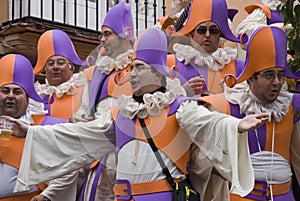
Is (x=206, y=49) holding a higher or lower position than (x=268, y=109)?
higher

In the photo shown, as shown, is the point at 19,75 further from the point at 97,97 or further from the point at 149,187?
the point at 149,187

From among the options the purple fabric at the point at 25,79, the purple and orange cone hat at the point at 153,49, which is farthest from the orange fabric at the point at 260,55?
the purple fabric at the point at 25,79

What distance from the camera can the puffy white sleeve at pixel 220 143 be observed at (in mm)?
7664

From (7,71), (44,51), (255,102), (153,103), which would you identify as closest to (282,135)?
(255,102)

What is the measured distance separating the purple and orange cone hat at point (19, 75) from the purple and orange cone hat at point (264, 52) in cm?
185

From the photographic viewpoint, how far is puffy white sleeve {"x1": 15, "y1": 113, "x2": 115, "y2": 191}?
8.43 metres

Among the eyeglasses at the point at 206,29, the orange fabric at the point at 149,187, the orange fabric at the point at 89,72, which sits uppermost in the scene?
the eyeglasses at the point at 206,29

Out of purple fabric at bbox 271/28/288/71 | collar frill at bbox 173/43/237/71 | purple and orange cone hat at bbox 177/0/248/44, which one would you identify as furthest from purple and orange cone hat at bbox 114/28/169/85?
purple and orange cone hat at bbox 177/0/248/44

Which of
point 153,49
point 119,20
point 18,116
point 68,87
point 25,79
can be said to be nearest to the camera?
point 153,49

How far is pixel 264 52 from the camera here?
8383 mm

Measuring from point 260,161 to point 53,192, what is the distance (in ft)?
6.12

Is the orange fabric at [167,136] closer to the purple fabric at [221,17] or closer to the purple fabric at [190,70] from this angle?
the purple fabric at [190,70]

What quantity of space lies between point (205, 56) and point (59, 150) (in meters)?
1.44

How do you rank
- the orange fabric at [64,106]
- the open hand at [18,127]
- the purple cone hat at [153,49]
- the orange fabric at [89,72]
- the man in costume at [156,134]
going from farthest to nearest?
the orange fabric at [64,106] < the orange fabric at [89,72] < the open hand at [18,127] < the purple cone hat at [153,49] < the man in costume at [156,134]
